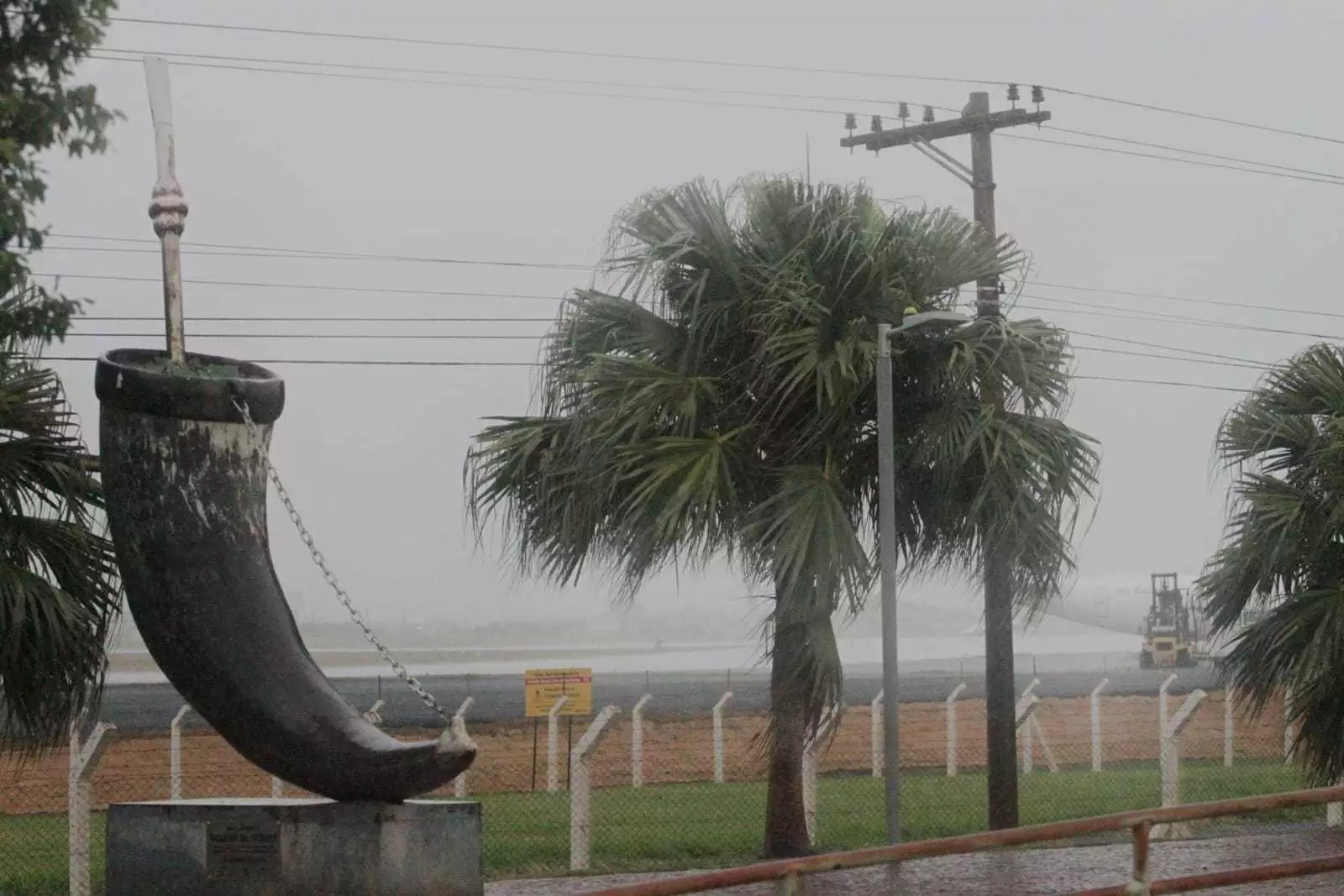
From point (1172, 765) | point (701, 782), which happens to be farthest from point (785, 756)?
point (701, 782)

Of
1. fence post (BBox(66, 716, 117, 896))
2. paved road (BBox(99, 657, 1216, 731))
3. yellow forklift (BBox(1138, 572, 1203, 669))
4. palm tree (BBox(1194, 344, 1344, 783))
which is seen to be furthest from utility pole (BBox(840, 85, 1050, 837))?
yellow forklift (BBox(1138, 572, 1203, 669))

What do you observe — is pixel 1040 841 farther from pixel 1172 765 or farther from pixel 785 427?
pixel 1172 765

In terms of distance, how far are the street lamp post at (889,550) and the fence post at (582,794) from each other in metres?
2.43

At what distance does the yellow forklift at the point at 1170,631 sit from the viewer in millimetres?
62781

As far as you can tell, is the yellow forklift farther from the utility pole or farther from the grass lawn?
the utility pole

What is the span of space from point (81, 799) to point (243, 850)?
21.3 ft

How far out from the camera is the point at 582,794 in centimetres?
1614

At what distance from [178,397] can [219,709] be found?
4.88 ft

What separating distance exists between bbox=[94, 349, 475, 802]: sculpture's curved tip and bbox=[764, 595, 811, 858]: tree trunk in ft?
27.4

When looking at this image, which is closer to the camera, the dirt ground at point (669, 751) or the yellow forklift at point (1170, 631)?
the dirt ground at point (669, 751)

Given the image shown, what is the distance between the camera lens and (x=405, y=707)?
4303 cm

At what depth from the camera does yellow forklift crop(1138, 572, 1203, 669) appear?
2472 inches

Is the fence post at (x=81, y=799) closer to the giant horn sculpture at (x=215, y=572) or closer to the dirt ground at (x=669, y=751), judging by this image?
the dirt ground at (x=669, y=751)

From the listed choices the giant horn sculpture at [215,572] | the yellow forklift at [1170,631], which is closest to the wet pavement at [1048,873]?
the giant horn sculpture at [215,572]
